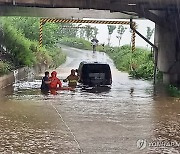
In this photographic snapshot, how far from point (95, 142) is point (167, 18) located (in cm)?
1550

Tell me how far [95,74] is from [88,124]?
12.3 metres

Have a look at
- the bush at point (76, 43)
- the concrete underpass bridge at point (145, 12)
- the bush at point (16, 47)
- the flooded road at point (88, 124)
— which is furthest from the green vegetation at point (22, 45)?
the bush at point (76, 43)

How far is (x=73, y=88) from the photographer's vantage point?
2122 centimetres

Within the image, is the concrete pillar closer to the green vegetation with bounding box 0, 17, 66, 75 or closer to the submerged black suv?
the submerged black suv

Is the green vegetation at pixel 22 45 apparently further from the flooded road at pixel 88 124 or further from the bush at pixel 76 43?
the bush at pixel 76 43

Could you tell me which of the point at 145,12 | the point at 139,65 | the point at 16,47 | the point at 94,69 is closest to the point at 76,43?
the point at 139,65

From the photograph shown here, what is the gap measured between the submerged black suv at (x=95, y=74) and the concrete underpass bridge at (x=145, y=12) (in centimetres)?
297

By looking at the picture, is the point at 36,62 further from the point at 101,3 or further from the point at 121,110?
the point at 121,110

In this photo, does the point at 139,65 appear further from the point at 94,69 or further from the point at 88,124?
the point at 88,124

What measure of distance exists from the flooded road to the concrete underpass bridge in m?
3.81

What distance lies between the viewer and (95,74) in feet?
77.3

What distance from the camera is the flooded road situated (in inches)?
349

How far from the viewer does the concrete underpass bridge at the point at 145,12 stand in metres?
18.5

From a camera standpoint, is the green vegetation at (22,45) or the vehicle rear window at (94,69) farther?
the green vegetation at (22,45)
